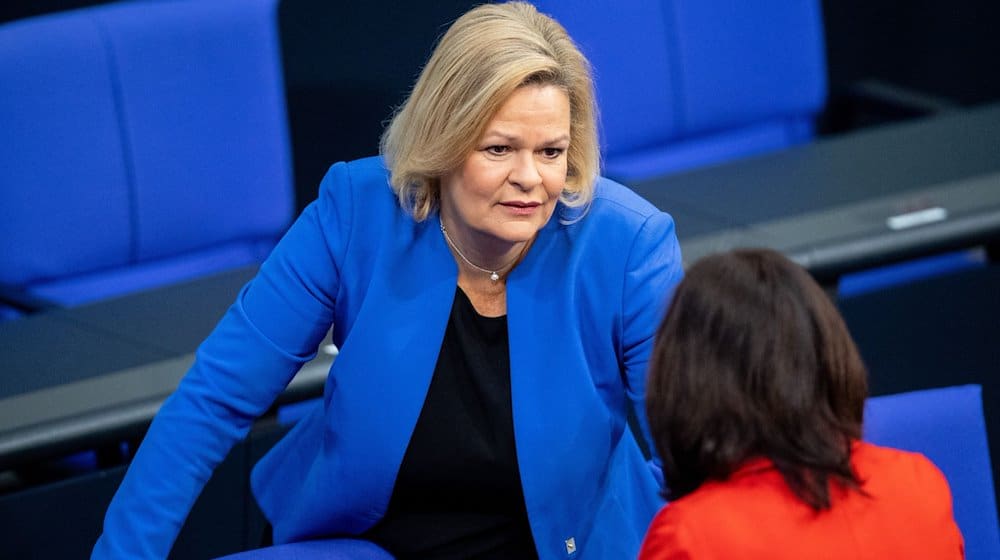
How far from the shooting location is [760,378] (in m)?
1.40

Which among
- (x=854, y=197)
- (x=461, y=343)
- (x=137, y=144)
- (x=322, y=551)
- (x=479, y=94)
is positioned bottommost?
(x=322, y=551)

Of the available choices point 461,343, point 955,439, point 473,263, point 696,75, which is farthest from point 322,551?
point 696,75

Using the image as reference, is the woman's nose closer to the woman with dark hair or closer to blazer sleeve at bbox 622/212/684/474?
blazer sleeve at bbox 622/212/684/474

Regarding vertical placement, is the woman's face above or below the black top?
above

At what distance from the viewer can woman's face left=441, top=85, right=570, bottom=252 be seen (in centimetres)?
180

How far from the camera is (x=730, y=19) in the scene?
354cm

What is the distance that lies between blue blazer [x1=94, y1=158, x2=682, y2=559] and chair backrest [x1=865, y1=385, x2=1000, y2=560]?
1.13 feet

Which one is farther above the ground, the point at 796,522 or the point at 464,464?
the point at 796,522

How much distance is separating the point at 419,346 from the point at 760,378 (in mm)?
622

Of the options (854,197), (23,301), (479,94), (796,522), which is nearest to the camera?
(796,522)

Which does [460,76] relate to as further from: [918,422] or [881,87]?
[881,87]

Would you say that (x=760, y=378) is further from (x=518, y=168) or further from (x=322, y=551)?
(x=322, y=551)

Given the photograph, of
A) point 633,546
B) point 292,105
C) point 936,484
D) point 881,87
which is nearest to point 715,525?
point 936,484

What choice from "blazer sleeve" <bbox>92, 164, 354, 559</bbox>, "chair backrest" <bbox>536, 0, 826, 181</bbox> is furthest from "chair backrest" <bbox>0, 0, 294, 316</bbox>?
"blazer sleeve" <bbox>92, 164, 354, 559</bbox>
